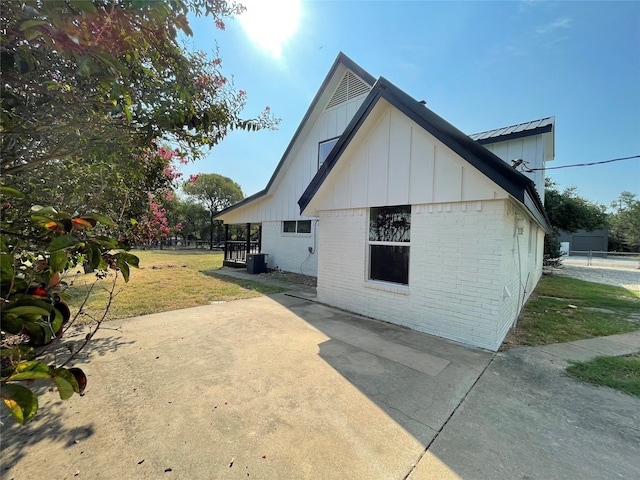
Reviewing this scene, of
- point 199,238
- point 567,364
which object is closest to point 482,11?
point 567,364

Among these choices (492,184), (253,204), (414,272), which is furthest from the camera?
(253,204)

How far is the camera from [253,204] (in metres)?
15.5

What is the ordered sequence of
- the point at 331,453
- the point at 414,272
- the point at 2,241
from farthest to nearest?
1. the point at 414,272
2. the point at 331,453
3. the point at 2,241

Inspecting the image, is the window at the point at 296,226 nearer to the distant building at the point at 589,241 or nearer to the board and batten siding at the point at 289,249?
the board and batten siding at the point at 289,249

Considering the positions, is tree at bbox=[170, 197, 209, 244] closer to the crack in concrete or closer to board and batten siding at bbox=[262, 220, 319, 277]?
board and batten siding at bbox=[262, 220, 319, 277]

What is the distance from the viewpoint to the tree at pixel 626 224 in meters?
34.8

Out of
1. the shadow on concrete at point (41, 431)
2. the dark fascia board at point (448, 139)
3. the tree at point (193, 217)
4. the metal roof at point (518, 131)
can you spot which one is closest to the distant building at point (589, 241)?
the metal roof at point (518, 131)

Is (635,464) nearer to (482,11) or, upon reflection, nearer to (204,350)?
(204,350)

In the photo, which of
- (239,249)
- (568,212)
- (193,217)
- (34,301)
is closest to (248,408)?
(34,301)

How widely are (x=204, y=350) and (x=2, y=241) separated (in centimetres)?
370

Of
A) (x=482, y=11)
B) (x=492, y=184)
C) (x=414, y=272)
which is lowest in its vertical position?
(x=414, y=272)

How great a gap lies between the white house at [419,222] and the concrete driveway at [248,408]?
82 cm

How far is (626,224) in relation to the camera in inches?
1454

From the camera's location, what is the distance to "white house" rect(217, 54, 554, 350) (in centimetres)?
455
